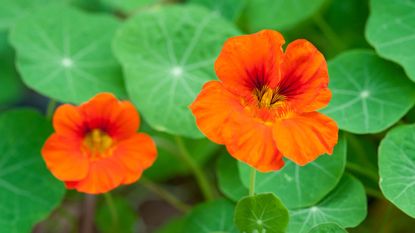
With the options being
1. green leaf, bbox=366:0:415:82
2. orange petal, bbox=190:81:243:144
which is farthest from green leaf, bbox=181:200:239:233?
green leaf, bbox=366:0:415:82

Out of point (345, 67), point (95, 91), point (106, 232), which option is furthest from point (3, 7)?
point (345, 67)

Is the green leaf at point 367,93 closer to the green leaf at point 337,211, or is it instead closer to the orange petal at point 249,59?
the green leaf at point 337,211

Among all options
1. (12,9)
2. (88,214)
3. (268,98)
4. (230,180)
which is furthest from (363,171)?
(12,9)

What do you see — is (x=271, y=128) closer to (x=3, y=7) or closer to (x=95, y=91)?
(x=95, y=91)

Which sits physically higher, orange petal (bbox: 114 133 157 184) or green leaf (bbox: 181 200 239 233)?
orange petal (bbox: 114 133 157 184)

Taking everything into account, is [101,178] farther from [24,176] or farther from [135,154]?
[24,176]

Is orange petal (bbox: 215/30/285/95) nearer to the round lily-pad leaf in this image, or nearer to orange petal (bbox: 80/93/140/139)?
orange petal (bbox: 80/93/140/139)
